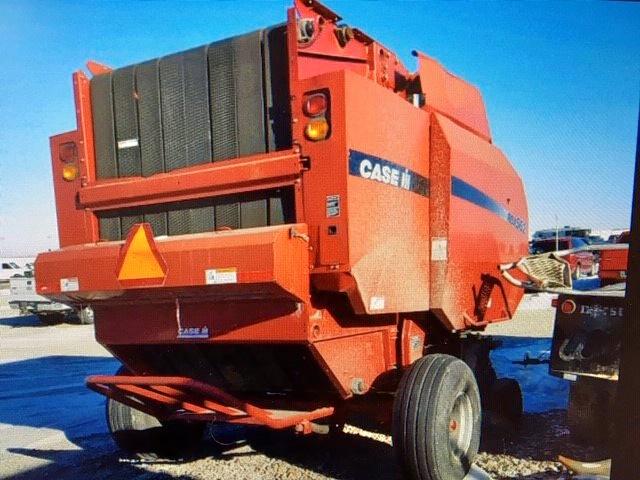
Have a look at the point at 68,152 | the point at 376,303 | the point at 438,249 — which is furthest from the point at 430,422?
the point at 68,152

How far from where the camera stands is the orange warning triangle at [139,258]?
3.10 metres

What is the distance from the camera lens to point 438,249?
12.3ft

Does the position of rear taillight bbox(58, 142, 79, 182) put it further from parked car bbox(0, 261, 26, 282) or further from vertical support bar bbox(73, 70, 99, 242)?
parked car bbox(0, 261, 26, 282)

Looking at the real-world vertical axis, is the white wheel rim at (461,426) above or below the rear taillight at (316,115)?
below

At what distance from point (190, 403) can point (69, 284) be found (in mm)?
1094

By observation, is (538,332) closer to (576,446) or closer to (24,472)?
(576,446)

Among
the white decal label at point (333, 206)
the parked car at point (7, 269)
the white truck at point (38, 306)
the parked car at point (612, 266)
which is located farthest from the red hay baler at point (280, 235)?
the parked car at point (7, 269)

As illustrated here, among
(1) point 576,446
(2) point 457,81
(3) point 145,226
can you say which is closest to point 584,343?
(1) point 576,446

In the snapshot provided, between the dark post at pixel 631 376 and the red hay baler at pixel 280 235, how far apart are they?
5.51ft

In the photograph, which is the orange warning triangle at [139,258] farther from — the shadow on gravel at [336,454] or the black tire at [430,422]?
the shadow on gravel at [336,454]

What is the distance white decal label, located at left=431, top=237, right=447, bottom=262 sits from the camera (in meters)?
3.74

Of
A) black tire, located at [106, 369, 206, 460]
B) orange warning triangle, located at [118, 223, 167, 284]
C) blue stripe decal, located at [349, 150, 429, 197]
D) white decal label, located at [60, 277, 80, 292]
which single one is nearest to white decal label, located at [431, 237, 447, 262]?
blue stripe decal, located at [349, 150, 429, 197]

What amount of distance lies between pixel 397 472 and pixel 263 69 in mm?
3039

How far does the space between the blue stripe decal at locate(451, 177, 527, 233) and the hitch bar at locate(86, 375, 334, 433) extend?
1806mm
